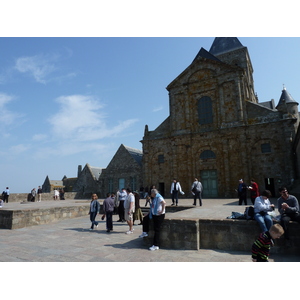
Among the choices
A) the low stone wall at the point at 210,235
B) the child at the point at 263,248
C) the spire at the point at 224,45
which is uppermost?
the spire at the point at 224,45

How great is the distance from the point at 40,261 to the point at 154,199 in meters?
3.17

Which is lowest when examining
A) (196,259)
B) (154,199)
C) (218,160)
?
(196,259)

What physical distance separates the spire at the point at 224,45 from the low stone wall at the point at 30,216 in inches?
1353

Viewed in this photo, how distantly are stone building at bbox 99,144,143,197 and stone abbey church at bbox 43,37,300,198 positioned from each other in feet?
15.8

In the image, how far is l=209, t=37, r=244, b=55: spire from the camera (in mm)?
35031

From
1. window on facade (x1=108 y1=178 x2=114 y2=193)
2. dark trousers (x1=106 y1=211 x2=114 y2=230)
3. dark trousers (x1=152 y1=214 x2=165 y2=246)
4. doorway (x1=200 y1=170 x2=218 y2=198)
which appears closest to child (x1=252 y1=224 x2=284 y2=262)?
dark trousers (x1=152 y1=214 x2=165 y2=246)

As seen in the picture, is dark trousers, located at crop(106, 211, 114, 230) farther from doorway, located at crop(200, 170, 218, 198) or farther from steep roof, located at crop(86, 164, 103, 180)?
steep roof, located at crop(86, 164, 103, 180)

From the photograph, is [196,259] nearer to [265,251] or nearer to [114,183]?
[265,251]

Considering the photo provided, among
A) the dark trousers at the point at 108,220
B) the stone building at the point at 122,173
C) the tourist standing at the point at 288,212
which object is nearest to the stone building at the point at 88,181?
the stone building at the point at 122,173

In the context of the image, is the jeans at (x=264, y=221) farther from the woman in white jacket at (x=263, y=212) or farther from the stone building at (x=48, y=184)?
the stone building at (x=48, y=184)

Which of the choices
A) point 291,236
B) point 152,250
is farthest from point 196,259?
point 291,236

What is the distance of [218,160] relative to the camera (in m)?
21.2

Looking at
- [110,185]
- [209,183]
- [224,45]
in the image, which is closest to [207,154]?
[209,183]

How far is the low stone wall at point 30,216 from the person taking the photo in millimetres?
9469
